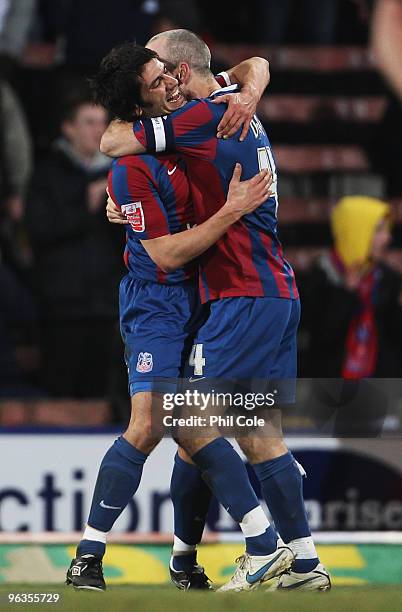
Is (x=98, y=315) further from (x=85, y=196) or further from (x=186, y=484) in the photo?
(x=186, y=484)

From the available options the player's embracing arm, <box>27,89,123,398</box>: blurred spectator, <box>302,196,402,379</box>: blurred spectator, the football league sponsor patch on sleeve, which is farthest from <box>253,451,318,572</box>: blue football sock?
<box>27,89,123,398</box>: blurred spectator

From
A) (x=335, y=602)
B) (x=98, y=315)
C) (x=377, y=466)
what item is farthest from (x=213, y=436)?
(x=98, y=315)

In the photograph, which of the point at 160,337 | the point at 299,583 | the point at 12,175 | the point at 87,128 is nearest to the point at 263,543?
the point at 299,583

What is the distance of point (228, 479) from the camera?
5047 millimetres

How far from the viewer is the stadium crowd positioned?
7453 mm

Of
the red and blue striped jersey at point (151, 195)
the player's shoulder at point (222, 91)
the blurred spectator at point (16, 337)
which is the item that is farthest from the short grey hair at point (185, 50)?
the blurred spectator at point (16, 337)

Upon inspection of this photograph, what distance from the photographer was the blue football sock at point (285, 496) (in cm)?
508

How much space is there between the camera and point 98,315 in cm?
746

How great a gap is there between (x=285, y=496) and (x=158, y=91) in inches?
57.0

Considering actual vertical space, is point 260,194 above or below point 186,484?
above

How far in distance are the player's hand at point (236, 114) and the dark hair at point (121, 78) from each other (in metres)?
0.28

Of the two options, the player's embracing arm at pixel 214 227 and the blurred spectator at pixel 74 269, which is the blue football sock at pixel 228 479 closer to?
the player's embracing arm at pixel 214 227

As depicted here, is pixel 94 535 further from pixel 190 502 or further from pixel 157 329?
pixel 157 329

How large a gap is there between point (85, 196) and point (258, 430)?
269 centimetres
